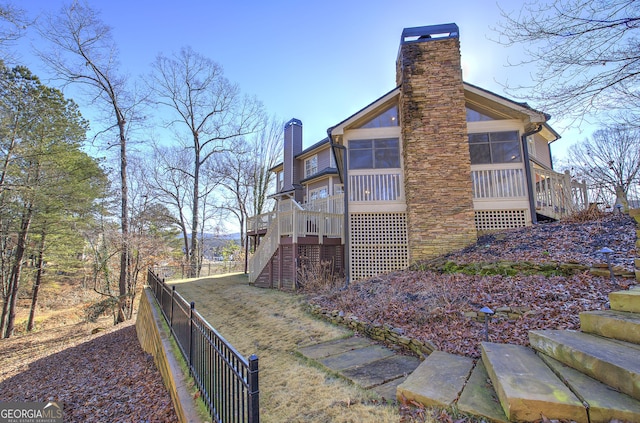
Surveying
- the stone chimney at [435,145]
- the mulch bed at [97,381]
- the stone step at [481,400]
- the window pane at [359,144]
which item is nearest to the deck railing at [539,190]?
the stone chimney at [435,145]

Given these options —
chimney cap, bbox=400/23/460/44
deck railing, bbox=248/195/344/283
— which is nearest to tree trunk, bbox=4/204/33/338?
deck railing, bbox=248/195/344/283

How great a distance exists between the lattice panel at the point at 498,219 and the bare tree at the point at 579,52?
14.2ft

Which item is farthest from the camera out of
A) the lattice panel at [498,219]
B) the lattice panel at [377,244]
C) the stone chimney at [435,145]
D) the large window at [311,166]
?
the large window at [311,166]

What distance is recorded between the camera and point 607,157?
22000mm

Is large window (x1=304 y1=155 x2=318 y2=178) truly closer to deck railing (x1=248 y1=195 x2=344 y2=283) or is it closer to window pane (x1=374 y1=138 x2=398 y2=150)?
deck railing (x1=248 y1=195 x2=344 y2=283)

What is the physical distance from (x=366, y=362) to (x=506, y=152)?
8.84 meters

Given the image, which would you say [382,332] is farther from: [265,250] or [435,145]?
[265,250]

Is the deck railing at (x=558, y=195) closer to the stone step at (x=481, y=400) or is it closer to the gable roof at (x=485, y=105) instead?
the gable roof at (x=485, y=105)

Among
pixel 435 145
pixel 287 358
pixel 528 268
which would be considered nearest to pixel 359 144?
pixel 435 145

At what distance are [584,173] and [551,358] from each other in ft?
77.1

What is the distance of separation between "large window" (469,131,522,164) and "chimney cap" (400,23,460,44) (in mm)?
3420

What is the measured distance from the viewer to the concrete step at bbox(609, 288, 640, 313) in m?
2.91

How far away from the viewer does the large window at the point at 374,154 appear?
33.6 ft

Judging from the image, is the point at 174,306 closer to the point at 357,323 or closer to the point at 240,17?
the point at 357,323
